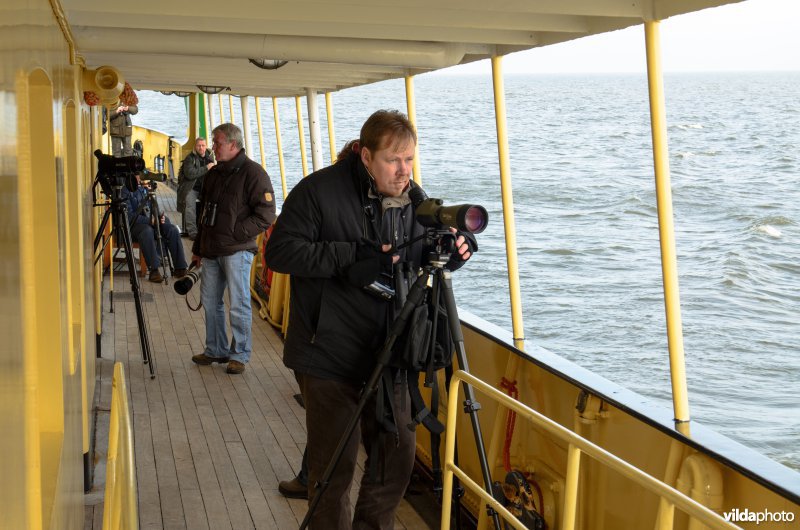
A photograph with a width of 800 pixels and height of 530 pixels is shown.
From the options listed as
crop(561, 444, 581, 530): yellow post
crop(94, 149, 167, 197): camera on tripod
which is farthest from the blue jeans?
crop(561, 444, 581, 530): yellow post

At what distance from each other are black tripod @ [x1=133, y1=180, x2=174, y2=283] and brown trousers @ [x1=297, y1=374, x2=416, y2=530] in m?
5.80

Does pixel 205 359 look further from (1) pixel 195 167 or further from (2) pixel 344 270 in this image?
(1) pixel 195 167

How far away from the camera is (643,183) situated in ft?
57.5

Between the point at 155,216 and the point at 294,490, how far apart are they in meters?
5.09

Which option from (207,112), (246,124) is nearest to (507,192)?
(246,124)

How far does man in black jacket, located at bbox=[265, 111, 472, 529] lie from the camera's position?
2971mm

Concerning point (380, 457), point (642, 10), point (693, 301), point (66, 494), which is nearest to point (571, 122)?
point (642, 10)

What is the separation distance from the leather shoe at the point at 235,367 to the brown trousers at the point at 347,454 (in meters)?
3.43

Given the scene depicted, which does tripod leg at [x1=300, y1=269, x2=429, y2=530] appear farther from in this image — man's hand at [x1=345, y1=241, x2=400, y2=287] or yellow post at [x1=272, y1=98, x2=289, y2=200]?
yellow post at [x1=272, y1=98, x2=289, y2=200]

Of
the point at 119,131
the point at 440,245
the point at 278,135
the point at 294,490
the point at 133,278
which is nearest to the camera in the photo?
the point at 440,245

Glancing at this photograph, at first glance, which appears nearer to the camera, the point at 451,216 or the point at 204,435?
the point at 451,216

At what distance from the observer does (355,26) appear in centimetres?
376

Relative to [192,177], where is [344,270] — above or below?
below

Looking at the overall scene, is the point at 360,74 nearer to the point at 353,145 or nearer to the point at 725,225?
the point at 353,145
